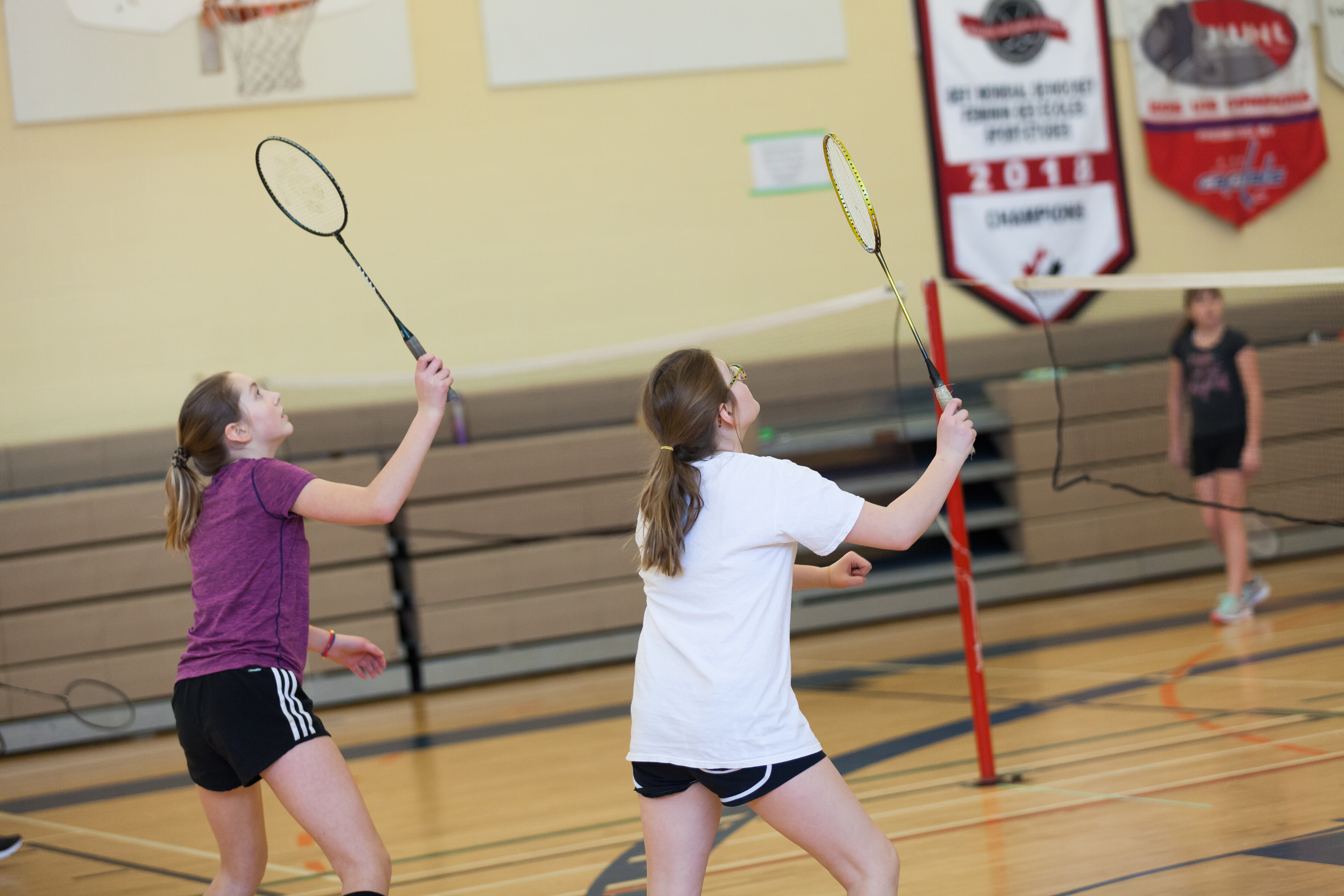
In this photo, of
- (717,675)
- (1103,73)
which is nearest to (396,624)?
(717,675)

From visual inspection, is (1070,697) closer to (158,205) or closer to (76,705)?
(76,705)

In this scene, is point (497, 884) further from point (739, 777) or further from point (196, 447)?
point (739, 777)

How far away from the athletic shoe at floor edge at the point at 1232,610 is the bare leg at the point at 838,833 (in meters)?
5.37

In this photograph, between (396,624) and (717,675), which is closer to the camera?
(717,675)

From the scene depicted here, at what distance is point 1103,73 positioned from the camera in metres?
9.59

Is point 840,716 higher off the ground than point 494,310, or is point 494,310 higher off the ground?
point 494,310

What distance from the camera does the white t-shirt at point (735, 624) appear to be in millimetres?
2299

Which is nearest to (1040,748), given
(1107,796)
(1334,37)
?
(1107,796)

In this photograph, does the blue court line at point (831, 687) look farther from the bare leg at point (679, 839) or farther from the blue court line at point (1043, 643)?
the bare leg at point (679, 839)

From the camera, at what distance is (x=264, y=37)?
8289mm

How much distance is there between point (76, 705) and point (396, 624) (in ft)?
6.15

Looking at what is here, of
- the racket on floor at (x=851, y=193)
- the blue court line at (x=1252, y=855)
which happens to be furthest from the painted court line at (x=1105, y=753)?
the racket on floor at (x=851, y=193)

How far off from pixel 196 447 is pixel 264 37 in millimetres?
6232

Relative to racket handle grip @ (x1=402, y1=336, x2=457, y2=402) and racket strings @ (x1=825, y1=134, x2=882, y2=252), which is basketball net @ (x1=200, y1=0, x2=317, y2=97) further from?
racket handle grip @ (x1=402, y1=336, x2=457, y2=402)
